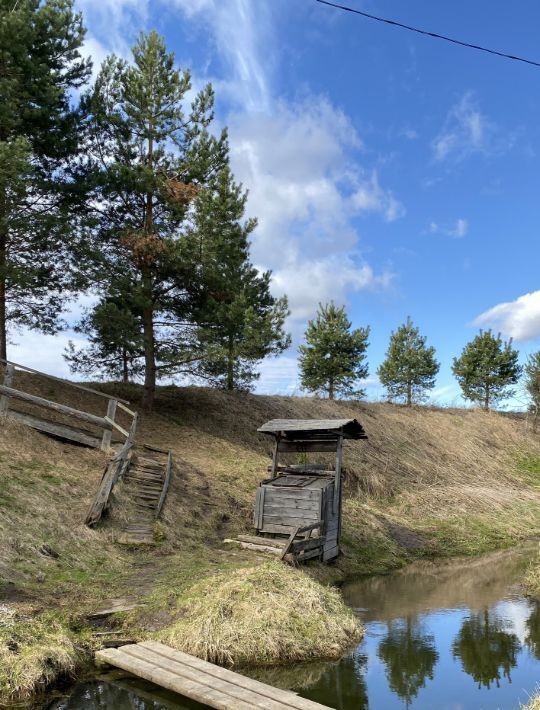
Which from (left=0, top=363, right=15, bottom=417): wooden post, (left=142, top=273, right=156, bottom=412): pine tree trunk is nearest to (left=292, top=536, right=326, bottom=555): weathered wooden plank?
(left=0, top=363, right=15, bottom=417): wooden post

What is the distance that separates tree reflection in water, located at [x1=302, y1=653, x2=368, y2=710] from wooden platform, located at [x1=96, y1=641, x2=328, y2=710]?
93cm

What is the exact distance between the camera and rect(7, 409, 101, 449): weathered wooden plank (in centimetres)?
1895

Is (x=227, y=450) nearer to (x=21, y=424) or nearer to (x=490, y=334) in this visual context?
(x=21, y=424)

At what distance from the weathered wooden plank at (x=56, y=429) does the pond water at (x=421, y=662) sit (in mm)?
9663

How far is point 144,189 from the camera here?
2394cm

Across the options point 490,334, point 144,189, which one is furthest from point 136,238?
point 490,334

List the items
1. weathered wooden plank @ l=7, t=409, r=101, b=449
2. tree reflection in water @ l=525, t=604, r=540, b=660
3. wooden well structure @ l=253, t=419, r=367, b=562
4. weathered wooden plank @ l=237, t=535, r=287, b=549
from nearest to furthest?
tree reflection in water @ l=525, t=604, r=540, b=660
weathered wooden plank @ l=237, t=535, r=287, b=549
wooden well structure @ l=253, t=419, r=367, b=562
weathered wooden plank @ l=7, t=409, r=101, b=449

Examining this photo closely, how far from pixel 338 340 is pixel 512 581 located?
23775mm

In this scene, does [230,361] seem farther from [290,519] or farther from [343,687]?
[343,687]

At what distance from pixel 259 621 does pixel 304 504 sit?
6867 millimetres

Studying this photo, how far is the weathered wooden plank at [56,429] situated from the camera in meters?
19.0

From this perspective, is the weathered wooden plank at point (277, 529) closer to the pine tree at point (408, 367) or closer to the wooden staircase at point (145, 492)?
the wooden staircase at point (145, 492)

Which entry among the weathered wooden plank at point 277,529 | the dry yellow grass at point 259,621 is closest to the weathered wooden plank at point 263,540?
the weathered wooden plank at point 277,529

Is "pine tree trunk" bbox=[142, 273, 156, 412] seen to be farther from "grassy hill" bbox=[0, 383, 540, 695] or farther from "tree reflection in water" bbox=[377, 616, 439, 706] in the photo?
"tree reflection in water" bbox=[377, 616, 439, 706]
